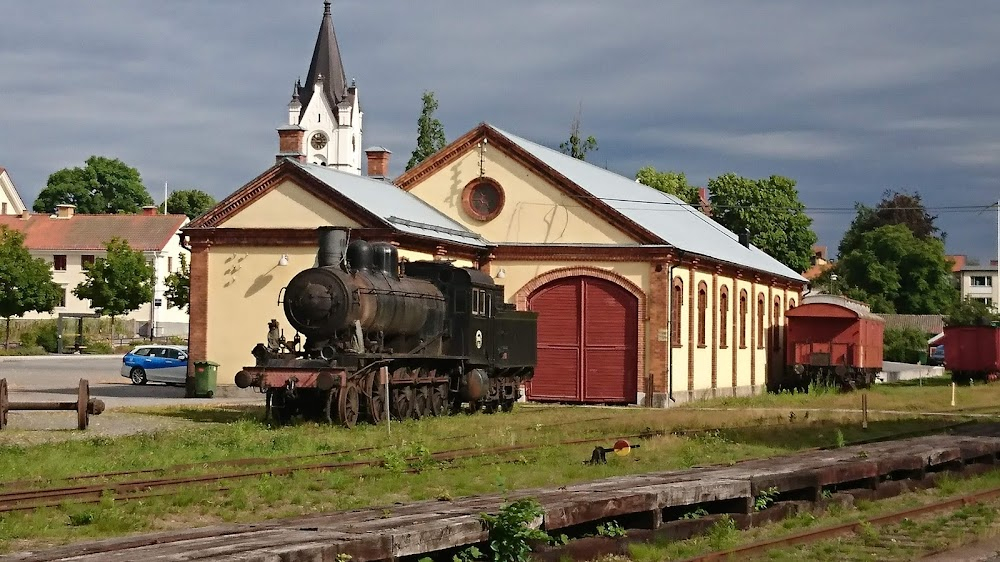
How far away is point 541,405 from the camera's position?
34.0 meters

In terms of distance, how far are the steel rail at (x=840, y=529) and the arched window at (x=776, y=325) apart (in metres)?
31.6

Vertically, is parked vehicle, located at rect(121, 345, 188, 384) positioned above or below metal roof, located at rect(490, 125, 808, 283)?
below

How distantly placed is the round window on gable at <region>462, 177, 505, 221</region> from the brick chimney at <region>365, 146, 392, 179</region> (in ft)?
17.5

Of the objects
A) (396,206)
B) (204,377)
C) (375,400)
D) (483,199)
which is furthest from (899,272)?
(375,400)

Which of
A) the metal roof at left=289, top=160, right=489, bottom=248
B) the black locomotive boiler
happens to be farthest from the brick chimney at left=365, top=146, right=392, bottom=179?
the black locomotive boiler

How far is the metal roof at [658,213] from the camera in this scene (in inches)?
1437

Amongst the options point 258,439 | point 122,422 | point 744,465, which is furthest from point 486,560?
point 122,422

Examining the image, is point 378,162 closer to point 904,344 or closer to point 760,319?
point 760,319

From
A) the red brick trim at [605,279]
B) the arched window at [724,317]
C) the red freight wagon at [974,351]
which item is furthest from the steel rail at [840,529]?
the red freight wagon at [974,351]

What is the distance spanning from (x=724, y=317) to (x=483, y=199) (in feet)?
29.6

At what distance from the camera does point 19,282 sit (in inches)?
2552

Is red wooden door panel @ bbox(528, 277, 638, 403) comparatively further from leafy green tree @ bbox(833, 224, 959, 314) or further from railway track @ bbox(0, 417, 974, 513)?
leafy green tree @ bbox(833, 224, 959, 314)

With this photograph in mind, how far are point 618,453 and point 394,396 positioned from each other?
7714 millimetres

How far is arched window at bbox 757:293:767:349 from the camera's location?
146ft
